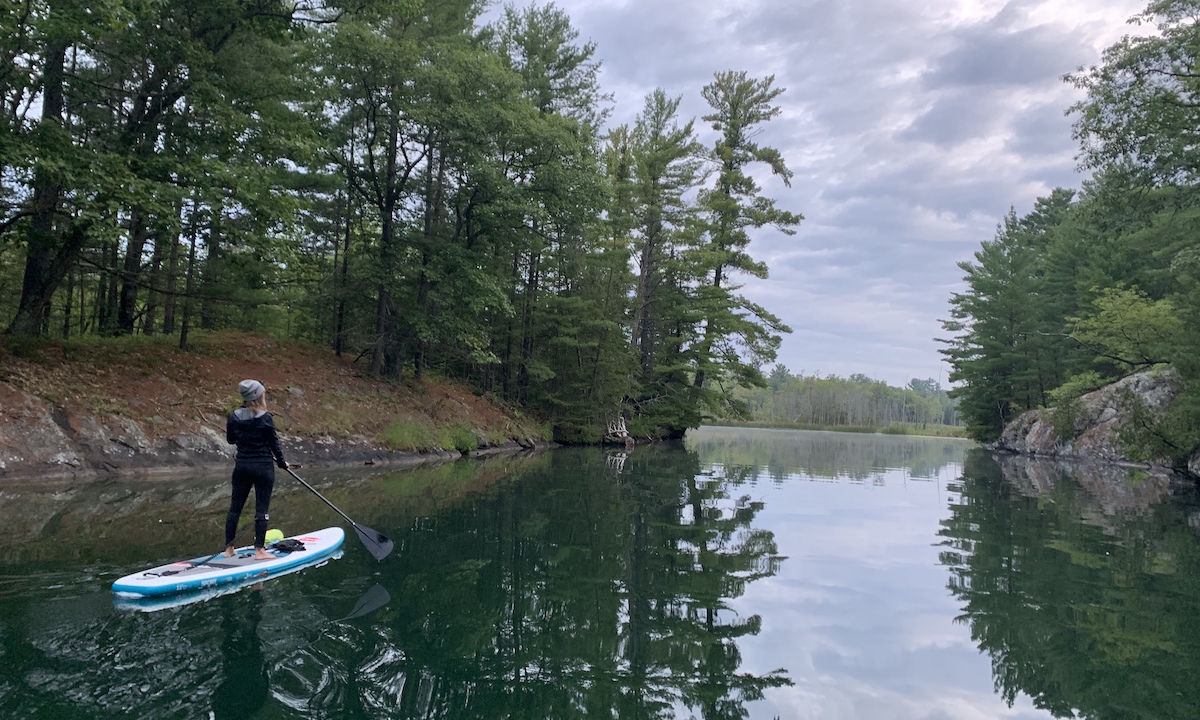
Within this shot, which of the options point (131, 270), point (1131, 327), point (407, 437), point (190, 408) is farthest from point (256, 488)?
point (1131, 327)

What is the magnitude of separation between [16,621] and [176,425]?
30.7ft

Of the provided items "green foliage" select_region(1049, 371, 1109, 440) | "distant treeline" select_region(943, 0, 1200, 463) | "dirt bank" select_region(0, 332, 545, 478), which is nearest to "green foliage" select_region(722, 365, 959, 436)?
"distant treeline" select_region(943, 0, 1200, 463)

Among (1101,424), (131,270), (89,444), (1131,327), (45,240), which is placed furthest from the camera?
(1101,424)

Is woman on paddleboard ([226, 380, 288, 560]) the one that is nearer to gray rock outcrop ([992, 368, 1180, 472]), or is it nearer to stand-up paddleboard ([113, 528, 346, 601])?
stand-up paddleboard ([113, 528, 346, 601])

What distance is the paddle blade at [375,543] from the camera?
6324mm

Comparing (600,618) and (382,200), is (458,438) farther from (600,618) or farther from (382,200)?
(600,618)

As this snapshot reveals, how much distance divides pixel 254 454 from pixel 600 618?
349cm

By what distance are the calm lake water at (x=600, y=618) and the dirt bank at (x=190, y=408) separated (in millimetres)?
1278

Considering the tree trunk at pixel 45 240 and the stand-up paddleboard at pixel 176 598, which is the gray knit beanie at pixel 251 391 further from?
the tree trunk at pixel 45 240

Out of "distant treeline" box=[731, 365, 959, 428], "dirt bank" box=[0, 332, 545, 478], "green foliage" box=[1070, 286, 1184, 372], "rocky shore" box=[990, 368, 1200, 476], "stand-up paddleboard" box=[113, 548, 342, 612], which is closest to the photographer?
"stand-up paddleboard" box=[113, 548, 342, 612]

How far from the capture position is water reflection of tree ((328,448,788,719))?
3697mm

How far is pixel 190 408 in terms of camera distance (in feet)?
42.6

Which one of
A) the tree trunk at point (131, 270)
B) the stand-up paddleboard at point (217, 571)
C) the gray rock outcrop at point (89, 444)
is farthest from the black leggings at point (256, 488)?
the tree trunk at point (131, 270)

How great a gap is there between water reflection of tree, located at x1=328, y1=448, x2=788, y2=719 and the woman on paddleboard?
54.3 inches
